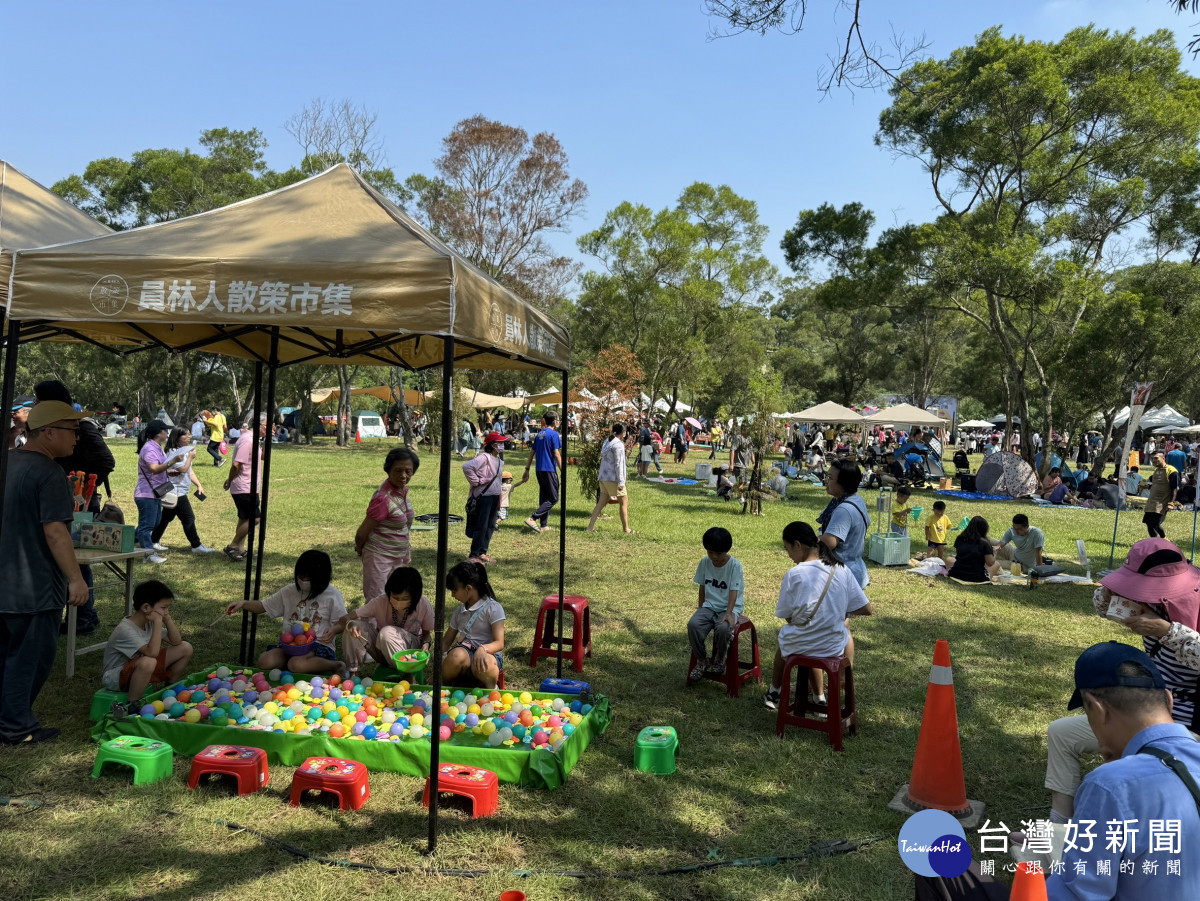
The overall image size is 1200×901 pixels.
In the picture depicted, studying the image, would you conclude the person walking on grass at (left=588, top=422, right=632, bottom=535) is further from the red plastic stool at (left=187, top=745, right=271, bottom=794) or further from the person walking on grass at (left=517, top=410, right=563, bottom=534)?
the red plastic stool at (left=187, top=745, right=271, bottom=794)

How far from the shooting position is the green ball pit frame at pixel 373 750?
14.0 ft

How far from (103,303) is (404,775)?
2819mm

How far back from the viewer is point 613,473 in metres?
12.5

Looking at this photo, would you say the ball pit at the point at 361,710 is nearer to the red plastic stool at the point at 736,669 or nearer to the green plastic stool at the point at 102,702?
the green plastic stool at the point at 102,702

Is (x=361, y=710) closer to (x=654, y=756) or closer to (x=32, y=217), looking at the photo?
(x=654, y=756)

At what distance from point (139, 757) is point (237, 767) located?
→ 1.77 ft

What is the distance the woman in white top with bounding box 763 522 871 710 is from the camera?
5023 mm

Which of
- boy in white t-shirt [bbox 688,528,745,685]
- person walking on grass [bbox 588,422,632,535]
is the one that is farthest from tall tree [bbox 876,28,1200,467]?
boy in white t-shirt [bbox 688,528,745,685]

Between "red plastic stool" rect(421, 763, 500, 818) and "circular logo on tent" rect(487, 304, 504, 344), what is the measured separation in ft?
7.26

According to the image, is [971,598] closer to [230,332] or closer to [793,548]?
[793,548]

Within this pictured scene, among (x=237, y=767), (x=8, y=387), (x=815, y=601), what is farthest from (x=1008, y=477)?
(x=8, y=387)

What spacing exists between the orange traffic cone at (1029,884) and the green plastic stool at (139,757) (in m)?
3.98

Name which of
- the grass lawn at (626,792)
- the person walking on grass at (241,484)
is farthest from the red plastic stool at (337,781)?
the person walking on grass at (241,484)

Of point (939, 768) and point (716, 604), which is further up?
point (716, 604)
